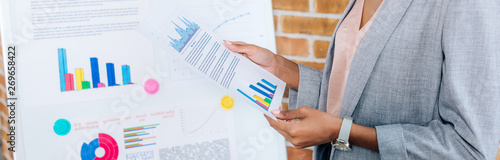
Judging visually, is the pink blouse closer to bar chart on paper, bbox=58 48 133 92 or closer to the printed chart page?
the printed chart page

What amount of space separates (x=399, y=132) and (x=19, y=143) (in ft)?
2.53

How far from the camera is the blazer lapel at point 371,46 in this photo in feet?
2.01

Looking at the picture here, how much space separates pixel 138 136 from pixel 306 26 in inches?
23.5

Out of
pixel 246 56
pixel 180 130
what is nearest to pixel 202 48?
pixel 246 56

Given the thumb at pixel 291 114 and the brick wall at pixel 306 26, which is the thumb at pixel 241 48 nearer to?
the thumb at pixel 291 114

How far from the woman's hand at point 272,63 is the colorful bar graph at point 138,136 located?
0.92ft

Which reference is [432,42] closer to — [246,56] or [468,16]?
[468,16]

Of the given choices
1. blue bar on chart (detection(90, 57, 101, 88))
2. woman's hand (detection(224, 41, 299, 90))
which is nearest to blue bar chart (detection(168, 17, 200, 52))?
woman's hand (detection(224, 41, 299, 90))

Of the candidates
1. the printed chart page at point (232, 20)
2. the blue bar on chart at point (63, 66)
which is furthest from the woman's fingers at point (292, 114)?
the blue bar on chart at point (63, 66)

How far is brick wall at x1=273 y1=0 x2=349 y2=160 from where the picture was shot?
1063mm

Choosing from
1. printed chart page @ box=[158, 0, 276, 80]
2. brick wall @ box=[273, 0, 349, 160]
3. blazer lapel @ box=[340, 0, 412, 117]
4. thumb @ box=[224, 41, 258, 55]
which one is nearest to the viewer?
blazer lapel @ box=[340, 0, 412, 117]

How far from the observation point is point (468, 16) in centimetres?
52

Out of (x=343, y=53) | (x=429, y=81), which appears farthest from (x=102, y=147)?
(x=429, y=81)

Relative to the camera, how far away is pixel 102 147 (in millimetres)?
779
